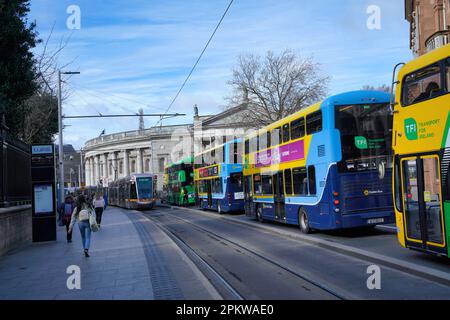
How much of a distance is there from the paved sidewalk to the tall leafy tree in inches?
197

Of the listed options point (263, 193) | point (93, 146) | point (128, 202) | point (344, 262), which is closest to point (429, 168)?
point (344, 262)

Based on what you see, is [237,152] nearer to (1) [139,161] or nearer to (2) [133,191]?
(2) [133,191]

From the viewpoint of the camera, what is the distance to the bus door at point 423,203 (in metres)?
9.44

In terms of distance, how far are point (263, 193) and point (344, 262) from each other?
1101 cm

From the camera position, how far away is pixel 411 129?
33.5 ft

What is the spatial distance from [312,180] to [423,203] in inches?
238

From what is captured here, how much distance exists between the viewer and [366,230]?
1661 centimetres

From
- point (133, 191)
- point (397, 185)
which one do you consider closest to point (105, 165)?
point (133, 191)

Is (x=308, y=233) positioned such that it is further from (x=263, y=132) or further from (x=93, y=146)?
(x=93, y=146)

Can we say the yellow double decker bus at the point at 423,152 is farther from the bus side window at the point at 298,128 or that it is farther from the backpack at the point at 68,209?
the backpack at the point at 68,209

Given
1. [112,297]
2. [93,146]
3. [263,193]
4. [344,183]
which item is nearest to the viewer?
[112,297]

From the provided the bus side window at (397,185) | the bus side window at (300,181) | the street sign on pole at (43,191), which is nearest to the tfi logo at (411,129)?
the bus side window at (397,185)

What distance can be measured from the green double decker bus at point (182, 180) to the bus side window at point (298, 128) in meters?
26.7
